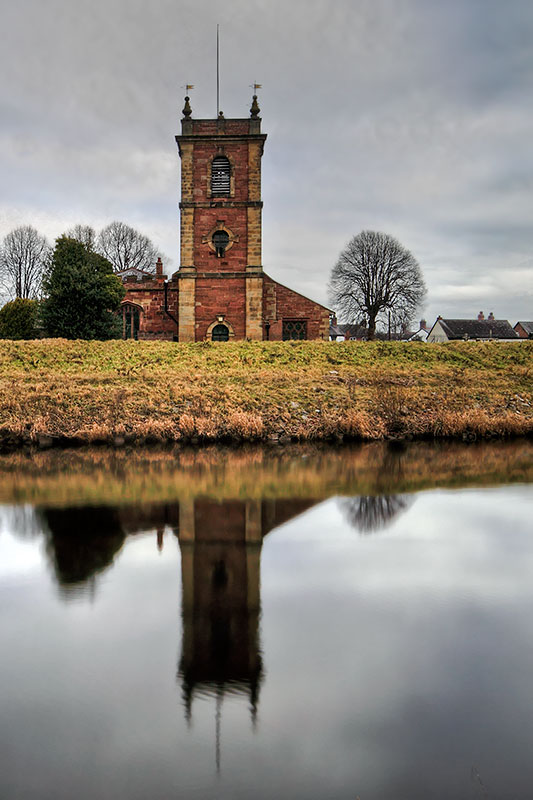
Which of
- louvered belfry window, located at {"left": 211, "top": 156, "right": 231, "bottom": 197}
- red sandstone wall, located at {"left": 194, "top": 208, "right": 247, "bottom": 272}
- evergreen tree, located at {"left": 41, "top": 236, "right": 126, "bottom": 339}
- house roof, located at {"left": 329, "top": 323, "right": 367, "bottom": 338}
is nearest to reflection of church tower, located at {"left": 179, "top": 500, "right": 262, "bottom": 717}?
evergreen tree, located at {"left": 41, "top": 236, "right": 126, "bottom": 339}

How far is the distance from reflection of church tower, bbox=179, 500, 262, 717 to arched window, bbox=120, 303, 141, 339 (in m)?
26.1

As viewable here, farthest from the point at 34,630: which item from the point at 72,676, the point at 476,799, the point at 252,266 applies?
the point at 252,266

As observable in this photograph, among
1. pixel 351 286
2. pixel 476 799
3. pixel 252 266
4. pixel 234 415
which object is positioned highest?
pixel 351 286

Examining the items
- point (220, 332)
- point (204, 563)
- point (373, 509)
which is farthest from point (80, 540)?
point (220, 332)

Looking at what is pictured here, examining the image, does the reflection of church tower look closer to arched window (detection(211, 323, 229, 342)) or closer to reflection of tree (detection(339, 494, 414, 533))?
reflection of tree (detection(339, 494, 414, 533))

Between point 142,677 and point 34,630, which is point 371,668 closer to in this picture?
point 142,677

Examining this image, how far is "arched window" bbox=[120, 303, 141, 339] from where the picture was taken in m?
30.7

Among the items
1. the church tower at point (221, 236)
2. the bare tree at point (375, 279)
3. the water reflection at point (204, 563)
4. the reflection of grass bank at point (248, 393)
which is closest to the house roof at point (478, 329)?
the bare tree at point (375, 279)

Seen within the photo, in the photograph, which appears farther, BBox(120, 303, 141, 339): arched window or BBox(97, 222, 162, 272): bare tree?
BBox(97, 222, 162, 272): bare tree

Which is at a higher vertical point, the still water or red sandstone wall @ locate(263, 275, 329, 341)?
red sandstone wall @ locate(263, 275, 329, 341)

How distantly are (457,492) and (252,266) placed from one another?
2321cm

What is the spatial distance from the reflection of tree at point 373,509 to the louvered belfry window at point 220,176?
2621 centimetres

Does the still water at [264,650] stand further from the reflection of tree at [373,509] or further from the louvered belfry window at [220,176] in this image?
the louvered belfry window at [220,176]

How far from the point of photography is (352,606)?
385 cm
